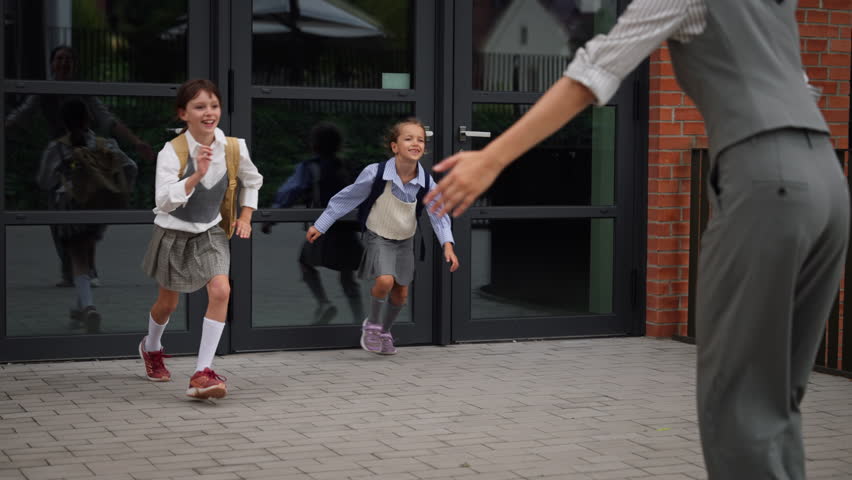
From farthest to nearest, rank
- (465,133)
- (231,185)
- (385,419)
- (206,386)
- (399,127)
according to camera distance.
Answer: (465,133)
(399,127)
(231,185)
(206,386)
(385,419)

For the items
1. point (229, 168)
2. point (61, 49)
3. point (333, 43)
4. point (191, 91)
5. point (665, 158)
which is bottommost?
point (229, 168)

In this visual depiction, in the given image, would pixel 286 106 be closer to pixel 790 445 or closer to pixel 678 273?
pixel 678 273

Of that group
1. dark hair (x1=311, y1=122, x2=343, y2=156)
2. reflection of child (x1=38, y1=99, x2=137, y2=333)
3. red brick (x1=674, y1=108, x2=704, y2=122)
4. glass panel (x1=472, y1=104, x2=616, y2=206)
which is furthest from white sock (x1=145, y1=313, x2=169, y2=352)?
red brick (x1=674, y1=108, x2=704, y2=122)

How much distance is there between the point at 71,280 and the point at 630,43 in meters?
5.26

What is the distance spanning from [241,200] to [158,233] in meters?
0.48

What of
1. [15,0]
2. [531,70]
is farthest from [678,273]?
[15,0]

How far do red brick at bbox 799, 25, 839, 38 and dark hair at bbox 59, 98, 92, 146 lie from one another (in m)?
4.87

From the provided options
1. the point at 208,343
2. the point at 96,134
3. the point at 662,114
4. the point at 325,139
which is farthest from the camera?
the point at 662,114

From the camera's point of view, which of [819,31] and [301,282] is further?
[819,31]

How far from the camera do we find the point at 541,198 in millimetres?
8195

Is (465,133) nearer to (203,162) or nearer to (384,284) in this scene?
(384,284)

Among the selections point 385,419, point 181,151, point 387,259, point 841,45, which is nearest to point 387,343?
point 387,259

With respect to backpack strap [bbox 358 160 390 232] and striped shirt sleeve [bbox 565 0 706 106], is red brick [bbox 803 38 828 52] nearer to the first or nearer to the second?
backpack strap [bbox 358 160 390 232]

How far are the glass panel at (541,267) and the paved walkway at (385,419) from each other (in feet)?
1.57
